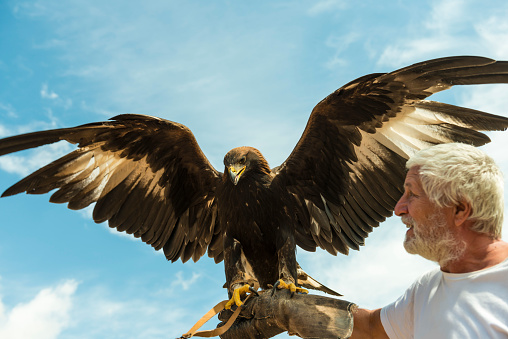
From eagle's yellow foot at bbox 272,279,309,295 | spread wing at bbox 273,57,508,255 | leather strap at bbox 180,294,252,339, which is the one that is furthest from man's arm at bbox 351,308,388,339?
spread wing at bbox 273,57,508,255

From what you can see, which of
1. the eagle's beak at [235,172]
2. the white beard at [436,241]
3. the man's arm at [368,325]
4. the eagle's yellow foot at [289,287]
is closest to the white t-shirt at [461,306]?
the white beard at [436,241]

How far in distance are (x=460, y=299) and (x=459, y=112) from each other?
2.43 m

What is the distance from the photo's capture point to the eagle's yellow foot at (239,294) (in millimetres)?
4094

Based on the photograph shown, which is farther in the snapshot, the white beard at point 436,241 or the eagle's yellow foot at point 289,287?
the eagle's yellow foot at point 289,287

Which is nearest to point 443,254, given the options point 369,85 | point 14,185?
point 369,85

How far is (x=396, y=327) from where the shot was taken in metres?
2.99

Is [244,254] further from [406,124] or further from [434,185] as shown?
[434,185]

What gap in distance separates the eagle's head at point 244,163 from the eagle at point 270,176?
1cm

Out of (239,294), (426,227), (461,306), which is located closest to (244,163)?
(239,294)

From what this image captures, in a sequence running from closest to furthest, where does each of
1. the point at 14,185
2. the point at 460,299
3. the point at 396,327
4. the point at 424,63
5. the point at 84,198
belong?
the point at 460,299, the point at 396,327, the point at 424,63, the point at 14,185, the point at 84,198

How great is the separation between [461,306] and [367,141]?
2585mm

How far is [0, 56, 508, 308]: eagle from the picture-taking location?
454 cm

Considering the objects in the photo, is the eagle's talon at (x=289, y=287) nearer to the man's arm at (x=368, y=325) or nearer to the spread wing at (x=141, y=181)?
the man's arm at (x=368, y=325)

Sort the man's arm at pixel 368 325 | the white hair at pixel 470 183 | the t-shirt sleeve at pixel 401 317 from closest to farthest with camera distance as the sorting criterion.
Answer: the white hair at pixel 470 183, the t-shirt sleeve at pixel 401 317, the man's arm at pixel 368 325
